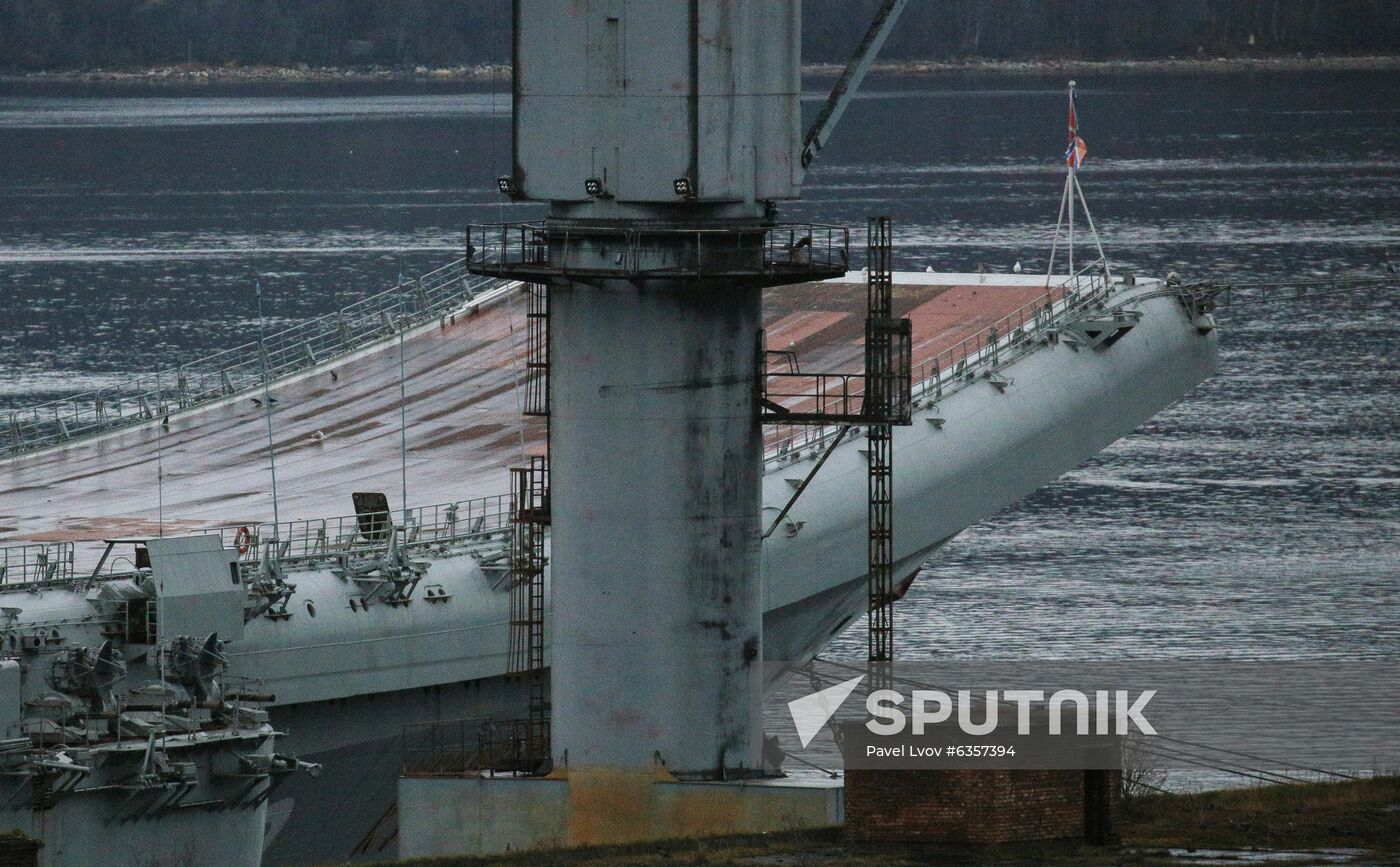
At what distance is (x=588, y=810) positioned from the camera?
115 ft

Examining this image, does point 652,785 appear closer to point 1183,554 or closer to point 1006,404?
point 1006,404

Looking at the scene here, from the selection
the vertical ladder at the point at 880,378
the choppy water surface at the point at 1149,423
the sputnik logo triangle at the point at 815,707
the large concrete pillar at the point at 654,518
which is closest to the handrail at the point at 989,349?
the sputnik logo triangle at the point at 815,707

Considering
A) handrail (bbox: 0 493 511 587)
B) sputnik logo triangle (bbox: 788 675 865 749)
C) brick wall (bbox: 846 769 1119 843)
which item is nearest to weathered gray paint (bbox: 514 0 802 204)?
brick wall (bbox: 846 769 1119 843)

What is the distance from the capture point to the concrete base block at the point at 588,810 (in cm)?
3434

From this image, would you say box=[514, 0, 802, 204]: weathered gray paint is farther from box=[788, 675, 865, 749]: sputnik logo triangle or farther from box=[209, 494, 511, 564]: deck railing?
box=[788, 675, 865, 749]: sputnik logo triangle

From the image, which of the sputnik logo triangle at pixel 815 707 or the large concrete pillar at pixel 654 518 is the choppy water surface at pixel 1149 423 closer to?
the sputnik logo triangle at pixel 815 707

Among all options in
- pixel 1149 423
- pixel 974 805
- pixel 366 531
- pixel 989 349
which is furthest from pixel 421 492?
pixel 1149 423

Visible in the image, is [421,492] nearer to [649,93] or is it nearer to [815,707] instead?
[815,707]

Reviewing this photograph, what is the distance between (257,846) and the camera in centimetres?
4509

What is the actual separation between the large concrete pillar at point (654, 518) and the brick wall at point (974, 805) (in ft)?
17.2

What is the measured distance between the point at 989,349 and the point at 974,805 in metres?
35.6

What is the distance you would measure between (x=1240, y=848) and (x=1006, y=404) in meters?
32.9

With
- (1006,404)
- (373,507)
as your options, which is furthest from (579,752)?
(1006,404)

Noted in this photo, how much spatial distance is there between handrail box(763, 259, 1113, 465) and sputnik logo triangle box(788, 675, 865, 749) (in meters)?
5.65
